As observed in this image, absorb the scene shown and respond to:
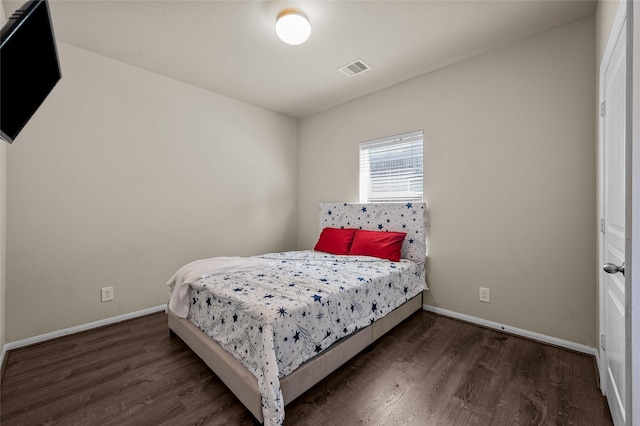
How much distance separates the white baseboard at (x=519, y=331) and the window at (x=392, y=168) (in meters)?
1.27

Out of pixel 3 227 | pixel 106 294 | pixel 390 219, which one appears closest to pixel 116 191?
pixel 3 227

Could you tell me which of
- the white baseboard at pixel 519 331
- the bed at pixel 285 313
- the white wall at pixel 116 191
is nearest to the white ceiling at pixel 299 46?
the white wall at pixel 116 191

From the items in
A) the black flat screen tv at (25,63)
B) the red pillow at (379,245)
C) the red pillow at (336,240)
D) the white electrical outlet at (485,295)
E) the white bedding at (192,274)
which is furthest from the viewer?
the red pillow at (336,240)

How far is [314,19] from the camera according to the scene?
85.4 inches

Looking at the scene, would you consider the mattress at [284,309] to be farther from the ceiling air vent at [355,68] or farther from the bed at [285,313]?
the ceiling air vent at [355,68]

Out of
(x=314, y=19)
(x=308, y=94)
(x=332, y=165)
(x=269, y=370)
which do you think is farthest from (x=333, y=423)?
(x=308, y=94)

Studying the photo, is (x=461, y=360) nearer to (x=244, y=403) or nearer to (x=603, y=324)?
(x=603, y=324)

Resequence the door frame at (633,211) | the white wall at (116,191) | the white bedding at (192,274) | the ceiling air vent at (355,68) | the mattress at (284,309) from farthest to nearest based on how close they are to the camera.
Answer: the ceiling air vent at (355,68) < the white wall at (116,191) < the white bedding at (192,274) < the mattress at (284,309) < the door frame at (633,211)

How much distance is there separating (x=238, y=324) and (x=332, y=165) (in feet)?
9.33

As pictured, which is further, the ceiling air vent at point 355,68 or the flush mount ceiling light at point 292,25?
the ceiling air vent at point 355,68

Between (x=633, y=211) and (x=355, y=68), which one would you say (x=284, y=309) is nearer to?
(x=633, y=211)

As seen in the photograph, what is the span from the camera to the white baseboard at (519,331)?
214cm

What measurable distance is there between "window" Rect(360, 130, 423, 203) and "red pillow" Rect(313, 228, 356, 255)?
560 millimetres

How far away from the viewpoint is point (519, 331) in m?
2.43
